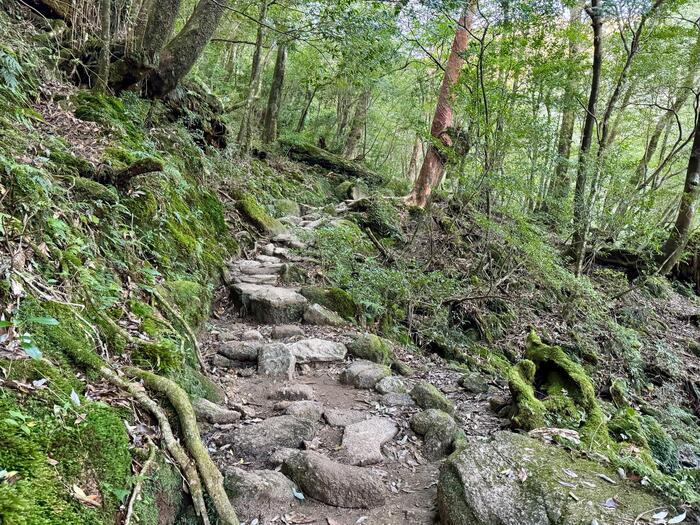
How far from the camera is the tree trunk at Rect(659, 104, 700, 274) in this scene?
380 inches

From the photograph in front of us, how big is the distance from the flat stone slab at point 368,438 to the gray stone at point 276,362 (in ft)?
3.16

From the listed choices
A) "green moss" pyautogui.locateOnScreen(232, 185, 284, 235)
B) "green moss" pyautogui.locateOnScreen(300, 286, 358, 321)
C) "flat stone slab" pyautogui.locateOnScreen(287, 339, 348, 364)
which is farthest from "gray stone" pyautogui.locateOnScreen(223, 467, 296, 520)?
"green moss" pyautogui.locateOnScreen(232, 185, 284, 235)

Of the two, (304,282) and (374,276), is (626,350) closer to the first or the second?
(374,276)

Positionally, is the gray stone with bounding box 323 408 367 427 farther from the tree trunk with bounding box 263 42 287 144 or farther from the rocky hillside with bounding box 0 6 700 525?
the tree trunk with bounding box 263 42 287 144

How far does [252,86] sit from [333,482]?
8917 millimetres

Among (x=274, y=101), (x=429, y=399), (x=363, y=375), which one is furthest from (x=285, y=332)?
(x=274, y=101)

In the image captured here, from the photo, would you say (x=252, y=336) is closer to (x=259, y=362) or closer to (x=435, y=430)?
(x=259, y=362)

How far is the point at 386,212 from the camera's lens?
10852 mm

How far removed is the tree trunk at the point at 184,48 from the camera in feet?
22.8

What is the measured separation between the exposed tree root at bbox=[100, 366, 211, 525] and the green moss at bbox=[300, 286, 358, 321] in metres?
3.70

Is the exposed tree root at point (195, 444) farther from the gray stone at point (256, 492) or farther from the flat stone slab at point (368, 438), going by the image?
the flat stone slab at point (368, 438)

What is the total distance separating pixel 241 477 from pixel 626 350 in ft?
24.7

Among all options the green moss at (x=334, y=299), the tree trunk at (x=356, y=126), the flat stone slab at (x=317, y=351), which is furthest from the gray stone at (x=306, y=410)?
the tree trunk at (x=356, y=126)

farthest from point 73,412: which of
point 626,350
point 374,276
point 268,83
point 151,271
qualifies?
point 268,83
